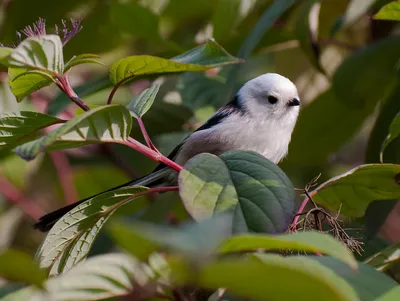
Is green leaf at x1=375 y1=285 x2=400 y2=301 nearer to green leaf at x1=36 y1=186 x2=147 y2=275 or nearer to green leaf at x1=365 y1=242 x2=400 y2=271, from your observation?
green leaf at x1=365 y1=242 x2=400 y2=271

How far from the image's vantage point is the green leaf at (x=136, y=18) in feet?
8.22

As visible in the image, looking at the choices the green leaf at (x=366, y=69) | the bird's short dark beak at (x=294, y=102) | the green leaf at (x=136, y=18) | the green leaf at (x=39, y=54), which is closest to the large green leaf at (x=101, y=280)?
the green leaf at (x=39, y=54)

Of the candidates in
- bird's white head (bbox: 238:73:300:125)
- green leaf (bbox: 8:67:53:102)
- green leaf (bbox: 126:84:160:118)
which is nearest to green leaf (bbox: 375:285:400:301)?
green leaf (bbox: 126:84:160:118)

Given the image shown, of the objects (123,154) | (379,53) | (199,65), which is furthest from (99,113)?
(123,154)

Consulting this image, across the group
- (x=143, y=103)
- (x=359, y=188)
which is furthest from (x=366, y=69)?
(x=143, y=103)

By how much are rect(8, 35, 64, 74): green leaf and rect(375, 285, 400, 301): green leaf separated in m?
0.71

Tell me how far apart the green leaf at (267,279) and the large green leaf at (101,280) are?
16 cm

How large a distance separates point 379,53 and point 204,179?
3.79ft

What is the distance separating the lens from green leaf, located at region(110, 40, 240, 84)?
3.95 feet

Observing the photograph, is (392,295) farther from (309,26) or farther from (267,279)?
(309,26)

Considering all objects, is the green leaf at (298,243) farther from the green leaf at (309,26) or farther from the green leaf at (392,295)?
the green leaf at (309,26)

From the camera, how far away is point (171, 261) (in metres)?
0.74

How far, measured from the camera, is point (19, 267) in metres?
0.79

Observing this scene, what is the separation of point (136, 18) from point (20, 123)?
4.30 ft
